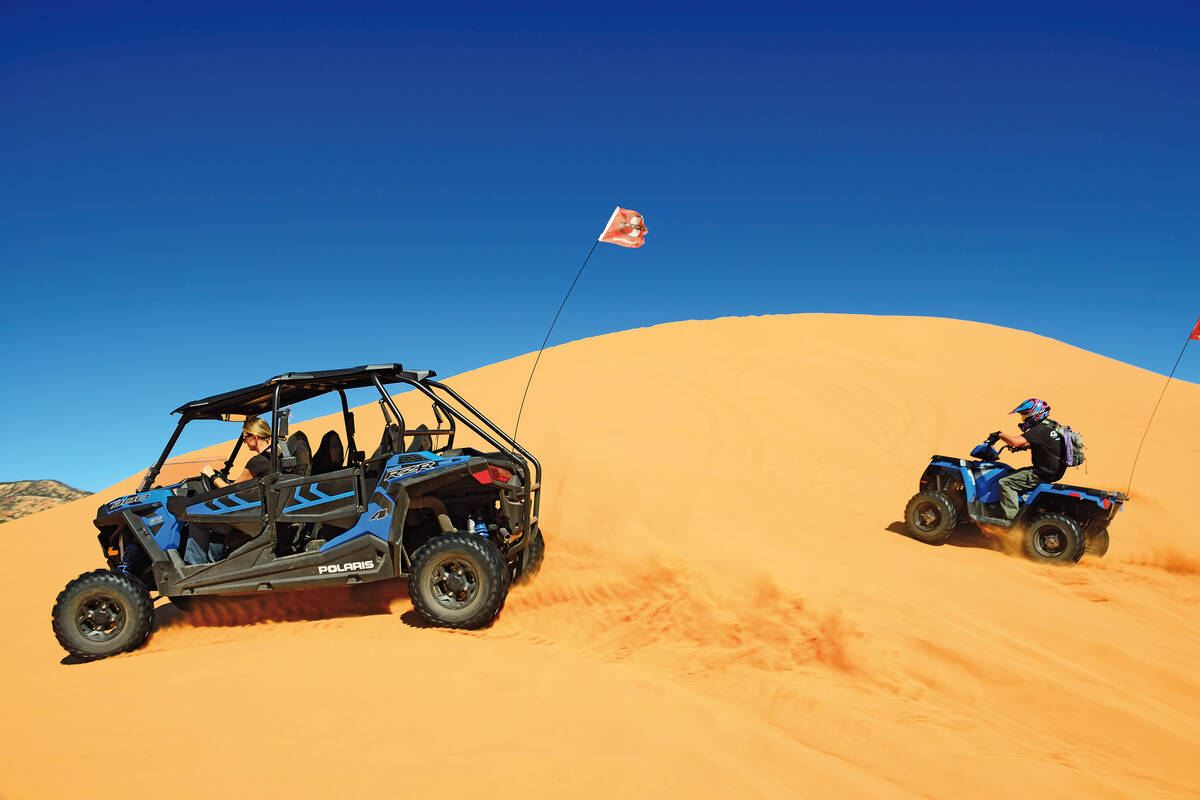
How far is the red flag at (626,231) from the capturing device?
9.76m

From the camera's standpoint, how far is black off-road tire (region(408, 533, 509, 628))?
5391 mm

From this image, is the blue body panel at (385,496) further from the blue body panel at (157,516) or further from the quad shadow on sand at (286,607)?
the blue body panel at (157,516)

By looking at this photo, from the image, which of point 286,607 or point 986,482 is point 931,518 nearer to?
point 986,482

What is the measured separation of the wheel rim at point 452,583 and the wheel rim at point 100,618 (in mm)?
2682

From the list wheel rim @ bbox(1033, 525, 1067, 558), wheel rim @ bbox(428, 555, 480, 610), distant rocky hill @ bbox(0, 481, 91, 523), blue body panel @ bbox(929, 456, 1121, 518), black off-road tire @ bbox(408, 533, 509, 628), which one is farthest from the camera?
distant rocky hill @ bbox(0, 481, 91, 523)

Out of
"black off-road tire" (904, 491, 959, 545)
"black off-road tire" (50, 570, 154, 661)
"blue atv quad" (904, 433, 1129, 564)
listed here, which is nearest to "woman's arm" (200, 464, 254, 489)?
"black off-road tire" (50, 570, 154, 661)

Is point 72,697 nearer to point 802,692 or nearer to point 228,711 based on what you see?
point 228,711

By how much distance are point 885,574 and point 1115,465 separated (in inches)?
411

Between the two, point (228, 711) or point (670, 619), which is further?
point (670, 619)

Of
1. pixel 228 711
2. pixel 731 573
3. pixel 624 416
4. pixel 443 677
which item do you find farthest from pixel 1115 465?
pixel 228 711

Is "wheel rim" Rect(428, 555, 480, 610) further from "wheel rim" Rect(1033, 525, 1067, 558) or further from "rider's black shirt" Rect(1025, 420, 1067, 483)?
"rider's black shirt" Rect(1025, 420, 1067, 483)

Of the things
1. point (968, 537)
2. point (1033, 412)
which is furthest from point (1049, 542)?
point (1033, 412)

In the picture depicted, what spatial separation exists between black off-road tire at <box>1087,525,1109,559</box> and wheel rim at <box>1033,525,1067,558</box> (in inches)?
19.6

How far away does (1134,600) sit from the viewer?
6363 millimetres
